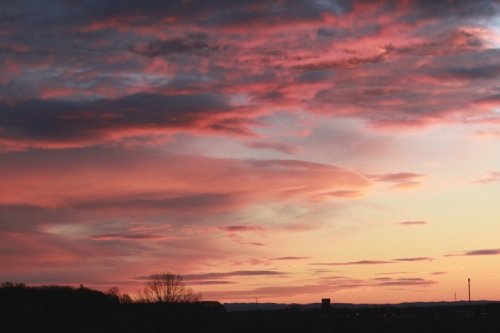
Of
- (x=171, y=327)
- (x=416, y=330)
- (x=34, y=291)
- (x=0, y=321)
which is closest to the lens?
(x=171, y=327)

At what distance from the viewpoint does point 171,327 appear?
11144 centimetres

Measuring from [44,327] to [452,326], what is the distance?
208ft

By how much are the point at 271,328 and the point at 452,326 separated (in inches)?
1122

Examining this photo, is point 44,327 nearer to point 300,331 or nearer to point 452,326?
point 300,331

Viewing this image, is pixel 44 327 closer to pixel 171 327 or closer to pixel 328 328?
pixel 171 327

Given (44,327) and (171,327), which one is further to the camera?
(44,327)

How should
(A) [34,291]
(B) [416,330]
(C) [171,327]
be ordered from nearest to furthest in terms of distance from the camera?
(C) [171,327] < (B) [416,330] < (A) [34,291]

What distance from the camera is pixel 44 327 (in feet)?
414

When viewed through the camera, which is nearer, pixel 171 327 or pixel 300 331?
pixel 171 327

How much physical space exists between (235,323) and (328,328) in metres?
15.7

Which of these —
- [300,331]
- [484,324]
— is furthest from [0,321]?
[484,324]

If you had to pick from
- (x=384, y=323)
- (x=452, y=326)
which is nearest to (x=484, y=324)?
(x=452, y=326)

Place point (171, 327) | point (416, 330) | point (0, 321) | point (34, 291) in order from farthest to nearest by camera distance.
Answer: point (34, 291), point (416, 330), point (0, 321), point (171, 327)

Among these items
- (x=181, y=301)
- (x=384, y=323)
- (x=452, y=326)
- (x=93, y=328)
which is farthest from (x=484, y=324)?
(x=93, y=328)
